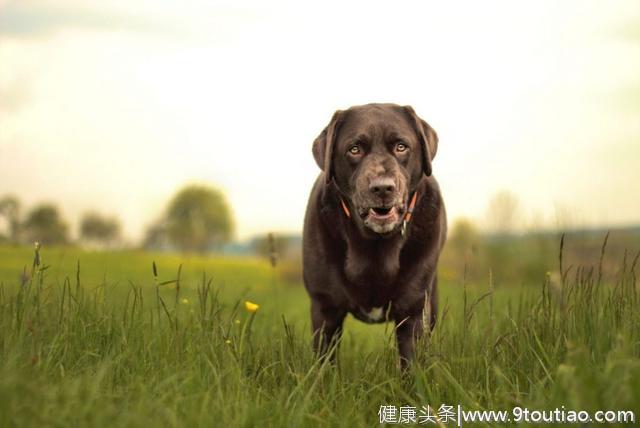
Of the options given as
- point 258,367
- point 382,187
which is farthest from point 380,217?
point 258,367

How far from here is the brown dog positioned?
177 inches

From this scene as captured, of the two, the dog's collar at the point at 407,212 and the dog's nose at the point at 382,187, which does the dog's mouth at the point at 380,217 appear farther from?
the dog's collar at the point at 407,212

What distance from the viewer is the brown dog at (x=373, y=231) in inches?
177

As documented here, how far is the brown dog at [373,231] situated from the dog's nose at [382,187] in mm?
181

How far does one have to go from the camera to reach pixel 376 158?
173 inches

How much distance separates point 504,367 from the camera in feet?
13.3

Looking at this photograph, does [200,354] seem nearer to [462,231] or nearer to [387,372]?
[387,372]

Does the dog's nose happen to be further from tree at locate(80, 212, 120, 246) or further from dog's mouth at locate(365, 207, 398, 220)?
tree at locate(80, 212, 120, 246)

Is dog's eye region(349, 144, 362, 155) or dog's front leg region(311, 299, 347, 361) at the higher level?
dog's eye region(349, 144, 362, 155)

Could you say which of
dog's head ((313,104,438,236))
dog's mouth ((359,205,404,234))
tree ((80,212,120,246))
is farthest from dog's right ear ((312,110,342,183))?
tree ((80,212,120,246))

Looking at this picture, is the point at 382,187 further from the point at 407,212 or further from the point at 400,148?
the point at 407,212

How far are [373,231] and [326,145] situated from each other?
67 cm

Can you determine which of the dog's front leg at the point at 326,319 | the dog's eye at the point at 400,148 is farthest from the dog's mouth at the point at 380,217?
the dog's front leg at the point at 326,319

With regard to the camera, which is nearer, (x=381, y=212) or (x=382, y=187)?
(x=382, y=187)
